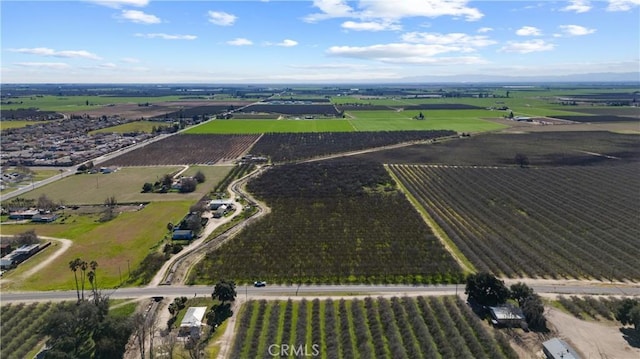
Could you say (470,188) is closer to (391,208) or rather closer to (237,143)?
(391,208)


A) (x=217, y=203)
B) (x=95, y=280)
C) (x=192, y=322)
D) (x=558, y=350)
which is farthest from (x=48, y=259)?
(x=558, y=350)

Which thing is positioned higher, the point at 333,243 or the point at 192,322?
the point at 333,243

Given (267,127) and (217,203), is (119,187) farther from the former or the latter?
(267,127)

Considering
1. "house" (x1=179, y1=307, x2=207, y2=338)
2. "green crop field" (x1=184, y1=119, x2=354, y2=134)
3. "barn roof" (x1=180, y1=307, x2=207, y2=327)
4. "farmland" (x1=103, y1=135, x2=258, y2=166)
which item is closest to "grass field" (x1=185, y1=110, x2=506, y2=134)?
"green crop field" (x1=184, y1=119, x2=354, y2=134)

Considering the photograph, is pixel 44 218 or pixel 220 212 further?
pixel 220 212

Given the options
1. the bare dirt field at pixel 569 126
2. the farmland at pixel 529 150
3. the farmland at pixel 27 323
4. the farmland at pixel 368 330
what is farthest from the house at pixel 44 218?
the bare dirt field at pixel 569 126

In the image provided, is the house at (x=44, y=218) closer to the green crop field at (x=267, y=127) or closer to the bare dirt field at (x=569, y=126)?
the green crop field at (x=267, y=127)
